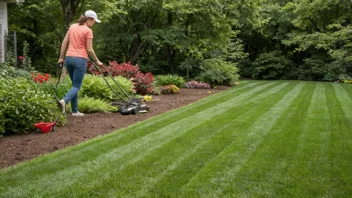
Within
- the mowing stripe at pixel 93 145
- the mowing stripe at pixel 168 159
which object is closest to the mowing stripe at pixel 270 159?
the mowing stripe at pixel 168 159

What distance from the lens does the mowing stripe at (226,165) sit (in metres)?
3.25

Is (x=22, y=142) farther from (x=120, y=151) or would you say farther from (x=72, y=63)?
(x=72, y=63)

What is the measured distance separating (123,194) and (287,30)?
24.9 meters

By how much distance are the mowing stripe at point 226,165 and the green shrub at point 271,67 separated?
62.4 feet

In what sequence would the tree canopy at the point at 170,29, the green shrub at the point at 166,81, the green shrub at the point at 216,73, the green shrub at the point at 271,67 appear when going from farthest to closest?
the green shrub at the point at 271,67 → the green shrub at the point at 216,73 → the tree canopy at the point at 170,29 → the green shrub at the point at 166,81

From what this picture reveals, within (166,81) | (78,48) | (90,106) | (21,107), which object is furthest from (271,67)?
(21,107)

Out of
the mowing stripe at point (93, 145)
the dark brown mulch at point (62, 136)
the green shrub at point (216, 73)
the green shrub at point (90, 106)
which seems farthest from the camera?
the green shrub at point (216, 73)

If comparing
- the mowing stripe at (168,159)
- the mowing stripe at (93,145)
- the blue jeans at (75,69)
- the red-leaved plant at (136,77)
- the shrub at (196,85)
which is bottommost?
the shrub at (196,85)

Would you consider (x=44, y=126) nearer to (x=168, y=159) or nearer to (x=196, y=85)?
(x=168, y=159)

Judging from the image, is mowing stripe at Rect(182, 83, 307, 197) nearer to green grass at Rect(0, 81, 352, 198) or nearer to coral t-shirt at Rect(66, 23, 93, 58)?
green grass at Rect(0, 81, 352, 198)

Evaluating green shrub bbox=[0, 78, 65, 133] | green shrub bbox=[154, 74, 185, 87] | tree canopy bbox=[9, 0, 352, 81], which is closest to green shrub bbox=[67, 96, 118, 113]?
green shrub bbox=[0, 78, 65, 133]

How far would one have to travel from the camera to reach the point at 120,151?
14.7ft

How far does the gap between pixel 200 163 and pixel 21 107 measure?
9.67 feet

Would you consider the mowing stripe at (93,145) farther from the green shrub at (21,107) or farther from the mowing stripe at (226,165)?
the mowing stripe at (226,165)
